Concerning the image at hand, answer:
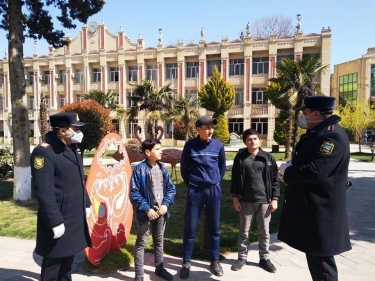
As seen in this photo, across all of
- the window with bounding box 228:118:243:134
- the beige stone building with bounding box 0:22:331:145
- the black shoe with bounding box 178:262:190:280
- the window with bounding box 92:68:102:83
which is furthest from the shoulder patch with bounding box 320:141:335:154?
the window with bounding box 92:68:102:83

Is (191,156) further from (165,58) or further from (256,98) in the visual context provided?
(165,58)

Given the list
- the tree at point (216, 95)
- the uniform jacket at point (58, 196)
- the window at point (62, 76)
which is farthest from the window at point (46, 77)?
the uniform jacket at point (58, 196)

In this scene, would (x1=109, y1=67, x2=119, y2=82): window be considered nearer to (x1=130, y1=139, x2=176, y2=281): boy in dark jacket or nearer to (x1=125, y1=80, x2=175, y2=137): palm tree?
(x1=125, y1=80, x2=175, y2=137): palm tree

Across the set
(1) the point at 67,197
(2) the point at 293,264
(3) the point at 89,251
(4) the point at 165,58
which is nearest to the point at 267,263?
(2) the point at 293,264

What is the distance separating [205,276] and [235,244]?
1.06 metres

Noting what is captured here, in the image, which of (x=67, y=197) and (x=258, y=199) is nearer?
(x=67, y=197)

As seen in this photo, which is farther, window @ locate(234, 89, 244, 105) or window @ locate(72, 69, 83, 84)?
window @ locate(72, 69, 83, 84)

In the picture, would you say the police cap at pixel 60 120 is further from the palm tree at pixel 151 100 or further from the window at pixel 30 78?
the window at pixel 30 78

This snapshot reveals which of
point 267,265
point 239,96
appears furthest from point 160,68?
point 267,265

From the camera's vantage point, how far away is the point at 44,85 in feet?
127

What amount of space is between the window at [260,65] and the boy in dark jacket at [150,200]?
30.0m

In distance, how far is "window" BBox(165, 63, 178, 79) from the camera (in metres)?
34.1

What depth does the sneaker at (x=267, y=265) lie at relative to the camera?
3.62 metres

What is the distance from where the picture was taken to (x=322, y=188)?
2.56 m
